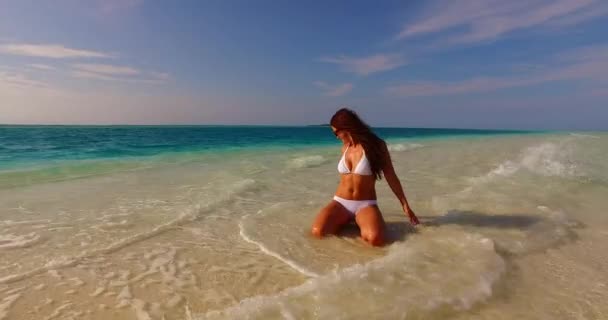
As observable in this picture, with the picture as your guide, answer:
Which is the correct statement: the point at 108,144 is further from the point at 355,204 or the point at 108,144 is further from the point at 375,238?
the point at 375,238

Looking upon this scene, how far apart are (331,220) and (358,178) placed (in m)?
0.64

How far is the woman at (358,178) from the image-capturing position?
432 cm

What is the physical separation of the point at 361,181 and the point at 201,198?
3.47 m

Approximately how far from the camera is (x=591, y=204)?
234 inches

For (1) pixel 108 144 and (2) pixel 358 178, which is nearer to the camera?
(2) pixel 358 178

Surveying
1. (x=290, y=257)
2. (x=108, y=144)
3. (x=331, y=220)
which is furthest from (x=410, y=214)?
(x=108, y=144)

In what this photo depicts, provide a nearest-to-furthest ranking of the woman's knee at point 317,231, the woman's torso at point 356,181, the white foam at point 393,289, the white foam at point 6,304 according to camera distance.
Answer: the white foam at point 393,289
the white foam at point 6,304
the woman's knee at point 317,231
the woman's torso at point 356,181

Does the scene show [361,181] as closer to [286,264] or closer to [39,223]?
[286,264]

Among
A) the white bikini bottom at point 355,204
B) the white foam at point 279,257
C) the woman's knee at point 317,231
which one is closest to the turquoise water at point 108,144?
the white foam at point 279,257

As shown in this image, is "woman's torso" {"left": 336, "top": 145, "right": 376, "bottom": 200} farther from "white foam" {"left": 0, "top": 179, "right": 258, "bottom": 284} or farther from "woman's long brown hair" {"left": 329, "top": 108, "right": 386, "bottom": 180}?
"white foam" {"left": 0, "top": 179, "right": 258, "bottom": 284}

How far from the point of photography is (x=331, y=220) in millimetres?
4336

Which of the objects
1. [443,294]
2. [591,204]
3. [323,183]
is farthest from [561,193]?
[443,294]

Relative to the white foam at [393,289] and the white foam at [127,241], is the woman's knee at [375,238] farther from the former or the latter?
the white foam at [127,241]

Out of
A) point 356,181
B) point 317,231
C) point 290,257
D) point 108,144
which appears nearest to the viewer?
point 290,257
